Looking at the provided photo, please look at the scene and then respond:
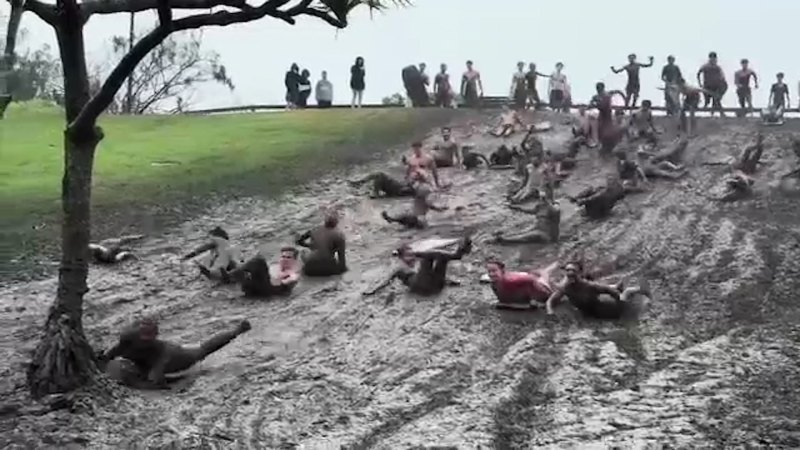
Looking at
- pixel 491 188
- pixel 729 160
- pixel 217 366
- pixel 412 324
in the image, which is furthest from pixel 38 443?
pixel 729 160

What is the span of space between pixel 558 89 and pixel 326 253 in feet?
52.5

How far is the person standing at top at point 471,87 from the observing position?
30.5 meters

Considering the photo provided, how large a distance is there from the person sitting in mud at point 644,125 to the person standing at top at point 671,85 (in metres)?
1.95

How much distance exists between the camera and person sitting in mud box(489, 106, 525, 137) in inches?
1016

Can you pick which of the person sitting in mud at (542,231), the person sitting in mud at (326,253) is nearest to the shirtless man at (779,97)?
the person sitting in mud at (542,231)

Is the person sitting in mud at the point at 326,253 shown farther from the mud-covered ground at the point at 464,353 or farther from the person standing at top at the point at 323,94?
the person standing at top at the point at 323,94

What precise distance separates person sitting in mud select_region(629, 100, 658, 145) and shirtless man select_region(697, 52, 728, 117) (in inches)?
94.9

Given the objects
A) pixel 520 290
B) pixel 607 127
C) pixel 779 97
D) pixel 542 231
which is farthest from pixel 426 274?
pixel 779 97

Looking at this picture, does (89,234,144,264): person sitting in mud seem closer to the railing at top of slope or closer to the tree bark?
the tree bark

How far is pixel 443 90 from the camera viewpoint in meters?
30.8

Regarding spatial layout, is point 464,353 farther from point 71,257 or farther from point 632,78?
point 632,78

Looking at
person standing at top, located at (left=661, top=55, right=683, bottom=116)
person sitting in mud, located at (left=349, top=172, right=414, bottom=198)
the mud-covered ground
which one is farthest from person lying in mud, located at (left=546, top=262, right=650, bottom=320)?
person standing at top, located at (left=661, top=55, right=683, bottom=116)

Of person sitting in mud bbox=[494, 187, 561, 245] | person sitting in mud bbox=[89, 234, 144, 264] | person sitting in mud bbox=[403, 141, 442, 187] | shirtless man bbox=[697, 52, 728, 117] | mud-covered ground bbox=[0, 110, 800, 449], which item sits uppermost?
shirtless man bbox=[697, 52, 728, 117]

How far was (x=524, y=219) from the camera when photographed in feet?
61.0
